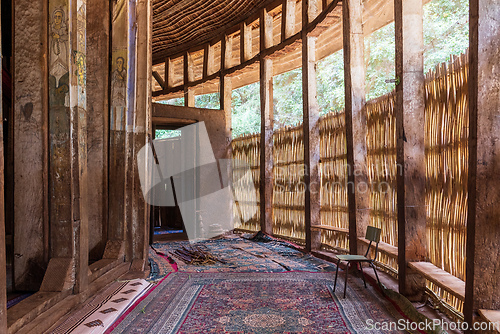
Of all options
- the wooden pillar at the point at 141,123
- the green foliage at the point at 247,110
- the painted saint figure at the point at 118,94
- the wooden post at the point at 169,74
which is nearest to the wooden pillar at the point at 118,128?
the painted saint figure at the point at 118,94

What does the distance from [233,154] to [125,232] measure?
4.37 meters

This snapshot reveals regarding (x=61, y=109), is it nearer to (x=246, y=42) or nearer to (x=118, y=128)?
(x=118, y=128)

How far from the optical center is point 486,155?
261 cm

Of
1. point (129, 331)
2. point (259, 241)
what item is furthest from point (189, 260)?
point (129, 331)

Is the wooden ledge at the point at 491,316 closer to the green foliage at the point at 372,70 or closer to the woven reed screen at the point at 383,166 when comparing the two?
the woven reed screen at the point at 383,166

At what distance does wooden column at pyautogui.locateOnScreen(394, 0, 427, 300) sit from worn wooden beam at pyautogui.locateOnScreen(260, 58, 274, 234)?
13.8 feet

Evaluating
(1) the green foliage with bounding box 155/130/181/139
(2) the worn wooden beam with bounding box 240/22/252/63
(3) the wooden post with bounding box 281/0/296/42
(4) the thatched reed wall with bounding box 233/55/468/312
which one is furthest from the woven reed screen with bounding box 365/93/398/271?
(1) the green foliage with bounding box 155/130/181/139

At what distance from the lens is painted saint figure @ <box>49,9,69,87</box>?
3559mm

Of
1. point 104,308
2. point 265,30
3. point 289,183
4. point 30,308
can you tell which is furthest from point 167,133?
point 30,308

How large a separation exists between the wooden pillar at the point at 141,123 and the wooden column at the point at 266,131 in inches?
110

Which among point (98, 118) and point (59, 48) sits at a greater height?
point (59, 48)

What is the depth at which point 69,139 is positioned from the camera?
142 inches

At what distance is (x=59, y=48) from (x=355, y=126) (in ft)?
11.5

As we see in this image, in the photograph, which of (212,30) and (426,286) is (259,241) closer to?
(426,286)
